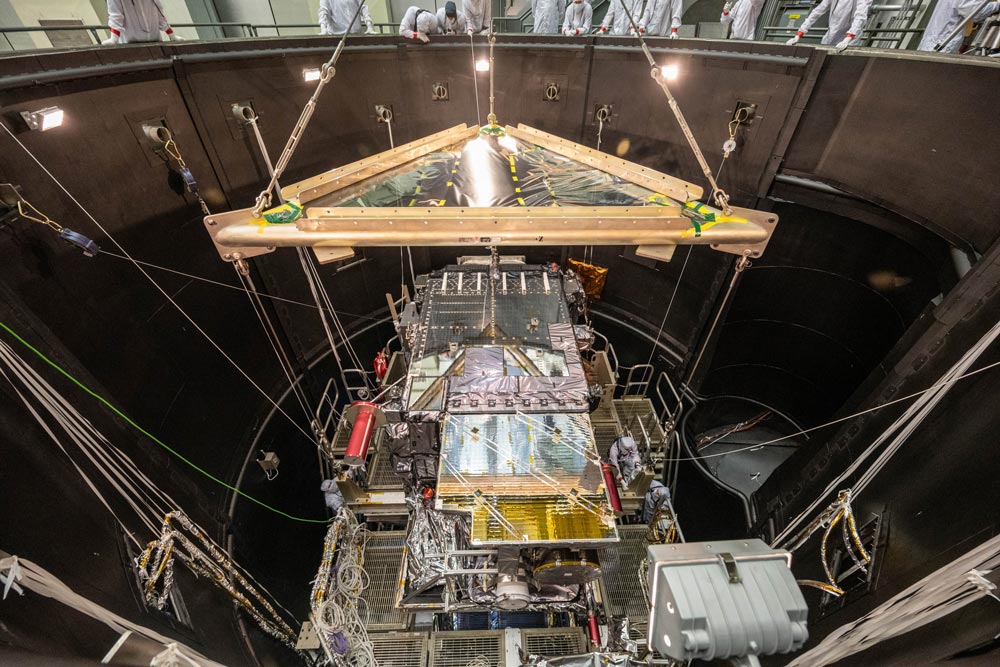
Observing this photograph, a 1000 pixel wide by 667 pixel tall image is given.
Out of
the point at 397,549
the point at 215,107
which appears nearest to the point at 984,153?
the point at 397,549

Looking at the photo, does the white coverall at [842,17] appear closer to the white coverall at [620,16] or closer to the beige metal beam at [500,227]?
the white coverall at [620,16]

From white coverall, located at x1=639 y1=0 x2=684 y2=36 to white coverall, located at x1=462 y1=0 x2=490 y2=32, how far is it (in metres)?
3.03

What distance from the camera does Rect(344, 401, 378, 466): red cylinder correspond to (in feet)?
16.0

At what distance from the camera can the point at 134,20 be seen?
4.64 metres

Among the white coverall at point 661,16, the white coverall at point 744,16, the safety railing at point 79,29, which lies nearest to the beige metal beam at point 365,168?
the safety railing at point 79,29

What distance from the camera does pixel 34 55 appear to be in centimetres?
336

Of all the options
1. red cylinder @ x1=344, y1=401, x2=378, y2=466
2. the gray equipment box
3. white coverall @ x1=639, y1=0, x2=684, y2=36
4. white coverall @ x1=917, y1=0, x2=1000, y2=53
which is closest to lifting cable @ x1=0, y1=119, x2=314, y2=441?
red cylinder @ x1=344, y1=401, x2=378, y2=466

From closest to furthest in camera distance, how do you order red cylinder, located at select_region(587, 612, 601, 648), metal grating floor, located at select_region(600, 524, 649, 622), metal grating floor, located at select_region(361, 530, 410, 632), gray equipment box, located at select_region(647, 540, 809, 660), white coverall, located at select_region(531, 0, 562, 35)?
gray equipment box, located at select_region(647, 540, 809, 660), red cylinder, located at select_region(587, 612, 601, 648), metal grating floor, located at select_region(361, 530, 410, 632), metal grating floor, located at select_region(600, 524, 649, 622), white coverall, located at select_region(531, 0, 562, 35)

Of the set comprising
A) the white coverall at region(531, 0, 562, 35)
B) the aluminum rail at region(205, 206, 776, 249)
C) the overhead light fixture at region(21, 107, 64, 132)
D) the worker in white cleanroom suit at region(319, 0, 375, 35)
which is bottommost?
the aluminum rail at region(205, 206, 776, 249)

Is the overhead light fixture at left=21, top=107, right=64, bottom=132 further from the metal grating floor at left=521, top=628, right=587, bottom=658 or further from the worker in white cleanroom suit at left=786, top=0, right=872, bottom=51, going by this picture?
the worker in white cleanroom suit at left=786, top=0, right=872, bottom=51

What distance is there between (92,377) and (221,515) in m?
2.32

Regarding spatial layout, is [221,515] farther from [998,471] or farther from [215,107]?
[998,471]

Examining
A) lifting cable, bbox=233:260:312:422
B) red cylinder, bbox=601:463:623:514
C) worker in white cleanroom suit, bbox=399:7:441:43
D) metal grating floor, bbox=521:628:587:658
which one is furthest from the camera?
worker in white cleanroom suit, bbox=399:7:441:43

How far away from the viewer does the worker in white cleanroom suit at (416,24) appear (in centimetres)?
643
